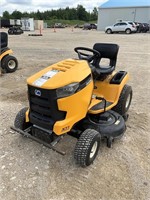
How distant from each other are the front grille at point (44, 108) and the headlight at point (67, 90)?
6cm

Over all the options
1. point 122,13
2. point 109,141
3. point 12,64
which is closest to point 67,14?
point 122,13

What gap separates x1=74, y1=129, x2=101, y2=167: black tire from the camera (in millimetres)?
2898

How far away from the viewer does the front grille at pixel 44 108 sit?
112 inches

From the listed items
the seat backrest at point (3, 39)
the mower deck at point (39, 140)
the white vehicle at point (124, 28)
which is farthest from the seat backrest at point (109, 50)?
the white vehicle at point (124, 28)

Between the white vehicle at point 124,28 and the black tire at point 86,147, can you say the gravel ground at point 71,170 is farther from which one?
the white vehicle at point 124,28

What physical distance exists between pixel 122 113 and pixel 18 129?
5.83ft

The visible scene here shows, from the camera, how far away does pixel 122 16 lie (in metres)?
38.7

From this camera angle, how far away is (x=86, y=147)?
2898 millimetres

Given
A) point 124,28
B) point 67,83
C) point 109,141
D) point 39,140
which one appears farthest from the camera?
point 124,28

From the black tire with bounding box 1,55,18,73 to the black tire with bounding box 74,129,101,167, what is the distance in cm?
523

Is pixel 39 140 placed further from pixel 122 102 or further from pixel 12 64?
pixel 12 64

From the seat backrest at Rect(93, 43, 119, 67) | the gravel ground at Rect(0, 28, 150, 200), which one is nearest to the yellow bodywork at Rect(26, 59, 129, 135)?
the gravel ground at Rect(0, 28, 150, 200)

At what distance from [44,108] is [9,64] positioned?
17.0 ft

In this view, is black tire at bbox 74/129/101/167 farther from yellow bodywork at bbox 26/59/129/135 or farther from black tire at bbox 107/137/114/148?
black tire at bbox 107/137/114/148
